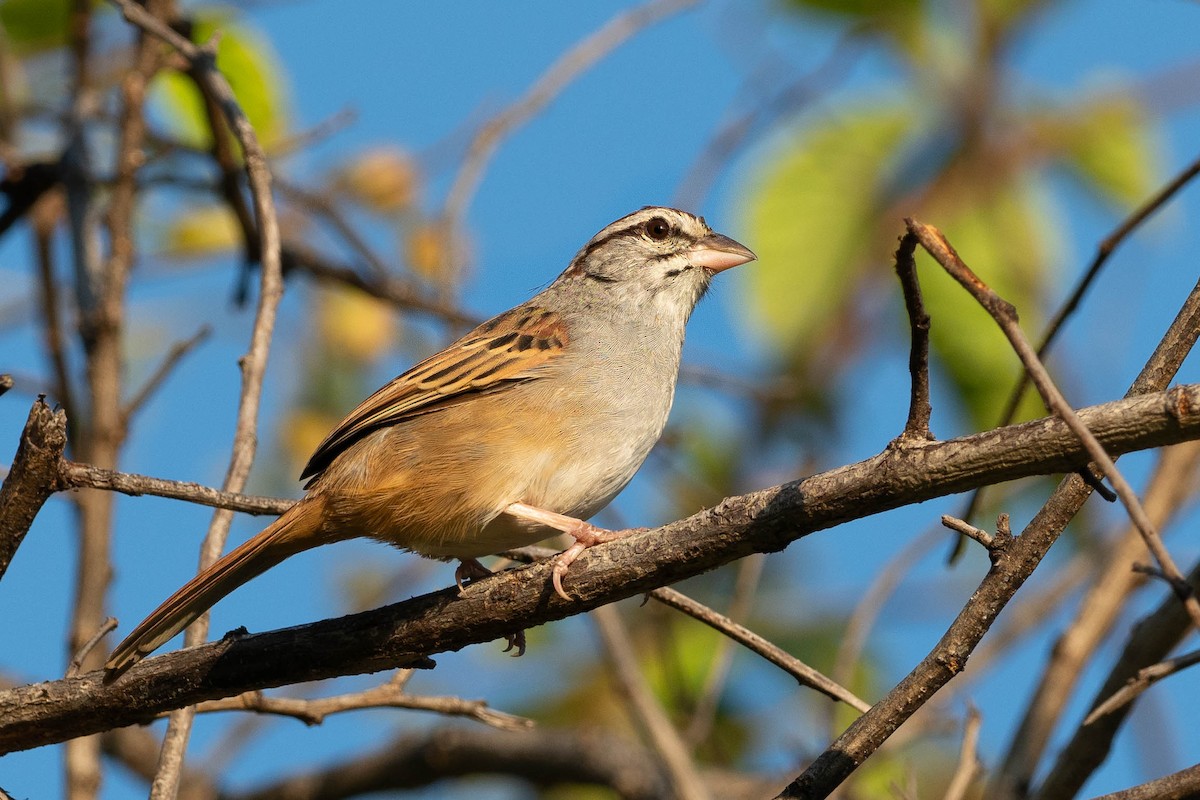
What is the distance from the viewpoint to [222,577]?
12.2 ft

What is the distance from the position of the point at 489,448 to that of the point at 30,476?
1536mm

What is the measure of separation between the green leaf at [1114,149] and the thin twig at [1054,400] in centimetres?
387

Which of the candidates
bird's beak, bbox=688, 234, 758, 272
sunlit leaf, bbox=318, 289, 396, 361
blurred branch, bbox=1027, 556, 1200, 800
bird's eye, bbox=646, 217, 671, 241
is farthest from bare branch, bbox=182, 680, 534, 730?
sunlit leaf, bbox=318, 289, 396, 361

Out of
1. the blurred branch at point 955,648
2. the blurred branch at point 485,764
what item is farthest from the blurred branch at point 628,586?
the blurred branch at point 485,764

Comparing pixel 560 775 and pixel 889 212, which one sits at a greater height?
pixel 889 212

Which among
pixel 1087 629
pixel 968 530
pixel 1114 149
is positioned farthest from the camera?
pixel 1114 149

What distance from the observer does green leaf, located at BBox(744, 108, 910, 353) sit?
19.4 feet

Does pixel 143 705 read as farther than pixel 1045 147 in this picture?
No

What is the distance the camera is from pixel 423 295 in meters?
6.08

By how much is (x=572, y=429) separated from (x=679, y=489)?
209 cm

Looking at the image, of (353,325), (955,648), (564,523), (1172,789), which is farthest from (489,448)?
(353,325)

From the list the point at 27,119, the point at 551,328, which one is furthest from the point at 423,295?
the point at 27,119

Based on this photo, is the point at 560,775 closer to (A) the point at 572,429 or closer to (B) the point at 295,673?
(A) the point at 572,429

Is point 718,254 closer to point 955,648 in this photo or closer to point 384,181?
point 384,181
